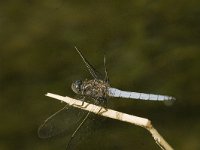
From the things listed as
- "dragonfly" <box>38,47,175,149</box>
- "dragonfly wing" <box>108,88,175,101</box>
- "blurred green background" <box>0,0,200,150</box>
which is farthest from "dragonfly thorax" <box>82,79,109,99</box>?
"blurred green background" <box>0,0,200,150</box>

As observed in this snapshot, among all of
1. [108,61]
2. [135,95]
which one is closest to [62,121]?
[135,95]

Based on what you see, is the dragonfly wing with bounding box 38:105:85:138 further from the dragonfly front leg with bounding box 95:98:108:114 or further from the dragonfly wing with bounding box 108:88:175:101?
the dragonfly wing with bounding box 108:88:175:101

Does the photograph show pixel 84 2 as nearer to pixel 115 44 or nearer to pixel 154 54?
pixel 115 44

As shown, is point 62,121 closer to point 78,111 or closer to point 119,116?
point 78,111

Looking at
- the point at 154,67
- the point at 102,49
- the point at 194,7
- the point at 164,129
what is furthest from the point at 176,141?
the point at 194,7

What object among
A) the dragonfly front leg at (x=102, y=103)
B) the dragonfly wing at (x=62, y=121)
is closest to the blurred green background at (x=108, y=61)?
the dragonfly wing at (x=62, y=121)
